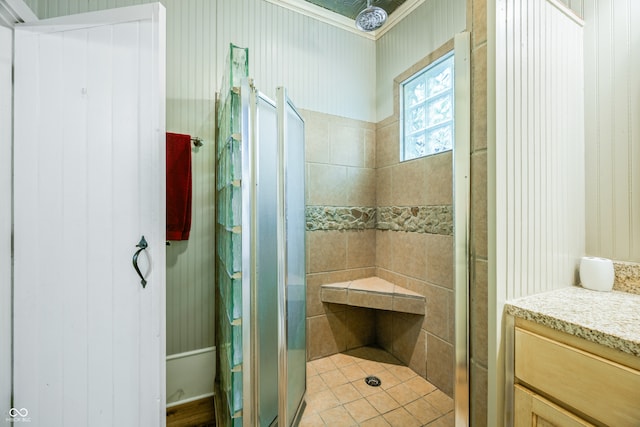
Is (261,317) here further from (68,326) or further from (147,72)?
(147,72)

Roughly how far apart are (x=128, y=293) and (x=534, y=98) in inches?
68.4

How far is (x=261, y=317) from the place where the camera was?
42.6 inches

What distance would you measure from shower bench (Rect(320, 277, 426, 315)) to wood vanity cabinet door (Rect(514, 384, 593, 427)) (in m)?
1.05

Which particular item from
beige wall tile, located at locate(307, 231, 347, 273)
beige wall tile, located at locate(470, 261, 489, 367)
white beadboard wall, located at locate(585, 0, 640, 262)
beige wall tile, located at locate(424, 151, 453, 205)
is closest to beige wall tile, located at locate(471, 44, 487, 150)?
beige wall tile, located at locate(470, 261, 489, 367)

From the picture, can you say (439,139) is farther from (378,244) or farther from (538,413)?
(538,413)

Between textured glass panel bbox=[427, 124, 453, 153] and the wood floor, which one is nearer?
the wood floor

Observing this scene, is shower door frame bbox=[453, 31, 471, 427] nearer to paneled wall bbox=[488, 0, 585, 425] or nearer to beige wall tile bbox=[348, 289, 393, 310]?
paneled wall bbox=[488, 0, 585, 425]

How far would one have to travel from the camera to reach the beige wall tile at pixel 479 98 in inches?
31.7

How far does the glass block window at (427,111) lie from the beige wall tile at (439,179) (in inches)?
4.3

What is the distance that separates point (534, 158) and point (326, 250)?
1.50m

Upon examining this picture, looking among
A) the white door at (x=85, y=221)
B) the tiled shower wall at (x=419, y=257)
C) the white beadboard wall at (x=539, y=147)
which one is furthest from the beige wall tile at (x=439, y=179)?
the white door at (x=85, y=221)

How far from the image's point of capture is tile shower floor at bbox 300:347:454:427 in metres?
1.43

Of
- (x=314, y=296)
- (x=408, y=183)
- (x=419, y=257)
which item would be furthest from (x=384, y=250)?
(x=314, y=296)

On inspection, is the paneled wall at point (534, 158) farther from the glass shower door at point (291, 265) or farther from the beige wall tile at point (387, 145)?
the beige wall tile at point (387, 145)
